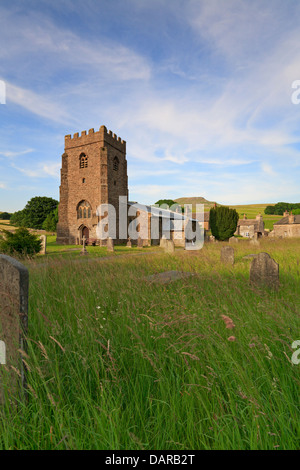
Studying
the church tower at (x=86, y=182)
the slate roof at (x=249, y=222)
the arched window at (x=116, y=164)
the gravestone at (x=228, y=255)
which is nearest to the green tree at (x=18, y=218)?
the church tower at (x=86, y=182)

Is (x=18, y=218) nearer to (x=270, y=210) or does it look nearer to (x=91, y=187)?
(x=91, y=187)

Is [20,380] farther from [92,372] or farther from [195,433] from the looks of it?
[195,433]

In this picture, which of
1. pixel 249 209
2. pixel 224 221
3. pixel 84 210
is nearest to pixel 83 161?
pixel 84 210

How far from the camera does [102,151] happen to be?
2698 cm

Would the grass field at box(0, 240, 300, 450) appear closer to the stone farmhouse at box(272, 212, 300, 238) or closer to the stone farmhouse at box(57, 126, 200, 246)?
the stone farmhouse at box(57, 126, 200, 246)

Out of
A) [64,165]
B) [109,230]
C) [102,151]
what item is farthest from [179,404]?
[64,165]

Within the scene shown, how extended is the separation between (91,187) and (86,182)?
111cm

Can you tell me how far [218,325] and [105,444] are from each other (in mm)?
1586

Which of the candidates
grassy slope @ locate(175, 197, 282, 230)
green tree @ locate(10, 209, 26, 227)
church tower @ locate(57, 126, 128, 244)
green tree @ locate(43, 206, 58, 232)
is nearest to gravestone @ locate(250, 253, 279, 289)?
church tower @ locate(57, 126, 128, 244)

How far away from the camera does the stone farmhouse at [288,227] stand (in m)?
45.5

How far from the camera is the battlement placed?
27.1m

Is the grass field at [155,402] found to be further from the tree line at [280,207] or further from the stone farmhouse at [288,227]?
the tree line at [280,207]
